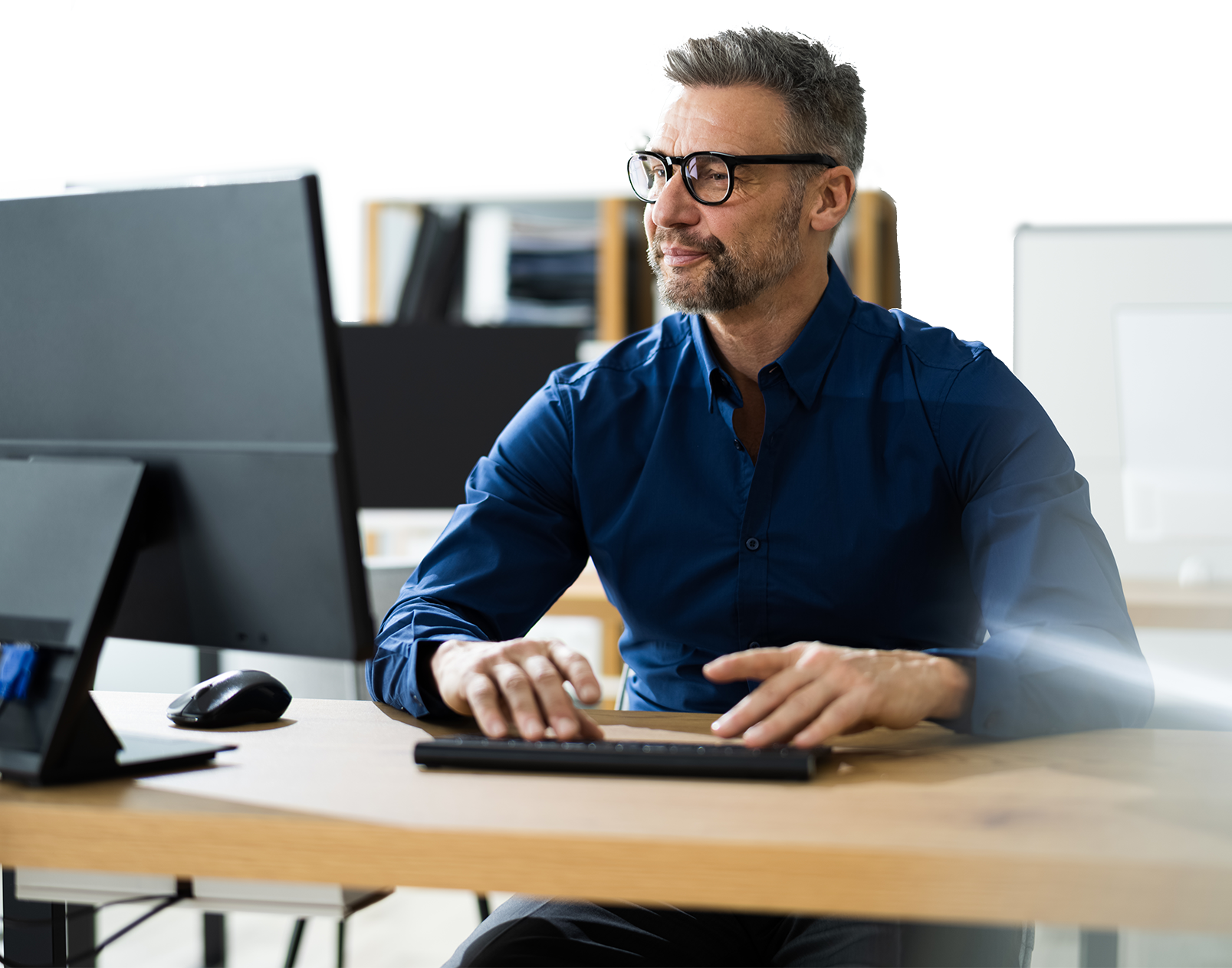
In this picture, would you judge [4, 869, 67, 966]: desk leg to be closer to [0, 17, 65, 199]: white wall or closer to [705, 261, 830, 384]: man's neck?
[705, 261, 830, 384]: man's neck

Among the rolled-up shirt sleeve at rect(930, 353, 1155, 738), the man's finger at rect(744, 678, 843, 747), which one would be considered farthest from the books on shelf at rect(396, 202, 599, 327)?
the man's finger at rect(744, 678, 843, 747)

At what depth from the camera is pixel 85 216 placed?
0.89 m

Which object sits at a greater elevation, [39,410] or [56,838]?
[39,410]

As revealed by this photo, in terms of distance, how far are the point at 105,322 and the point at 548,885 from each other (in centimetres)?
54

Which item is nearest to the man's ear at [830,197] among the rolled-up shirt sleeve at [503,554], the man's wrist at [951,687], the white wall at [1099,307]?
the rolled-up shirt sleeve at [503,554]

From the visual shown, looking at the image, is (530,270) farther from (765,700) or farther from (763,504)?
(765,700)

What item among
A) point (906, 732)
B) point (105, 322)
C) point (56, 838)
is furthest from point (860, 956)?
point (105, 322)

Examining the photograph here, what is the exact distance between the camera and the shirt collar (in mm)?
1357

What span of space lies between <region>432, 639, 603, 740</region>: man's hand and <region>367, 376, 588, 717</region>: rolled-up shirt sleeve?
0.11 m

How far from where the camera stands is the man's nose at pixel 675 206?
4.61 feet

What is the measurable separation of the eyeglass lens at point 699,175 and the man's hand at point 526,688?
2.20ft

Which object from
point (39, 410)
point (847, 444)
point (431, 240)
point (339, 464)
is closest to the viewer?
point (339, 464)

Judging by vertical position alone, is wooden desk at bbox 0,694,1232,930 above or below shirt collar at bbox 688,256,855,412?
below

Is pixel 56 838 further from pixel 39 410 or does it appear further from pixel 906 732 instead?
pixel 906 732
